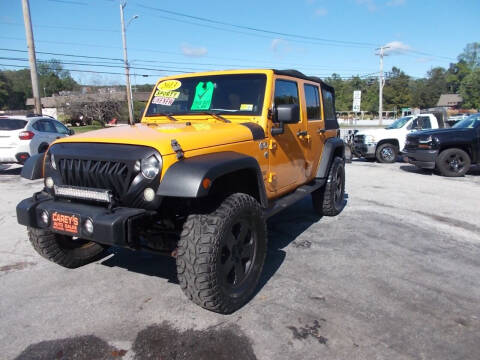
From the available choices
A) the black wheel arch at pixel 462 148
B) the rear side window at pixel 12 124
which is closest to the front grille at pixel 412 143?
the black wheel arch at pixel 462 148

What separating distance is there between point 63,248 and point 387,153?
11.5 meters

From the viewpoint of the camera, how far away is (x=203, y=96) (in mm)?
4059

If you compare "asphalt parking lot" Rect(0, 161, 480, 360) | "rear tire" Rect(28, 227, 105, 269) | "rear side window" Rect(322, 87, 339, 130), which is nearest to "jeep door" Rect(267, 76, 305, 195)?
"asphalt parking lot" Rect(0, 161, 480, 360)

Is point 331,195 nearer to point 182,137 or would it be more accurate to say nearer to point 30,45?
point 182,137

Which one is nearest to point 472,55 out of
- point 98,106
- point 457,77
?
point 457,77

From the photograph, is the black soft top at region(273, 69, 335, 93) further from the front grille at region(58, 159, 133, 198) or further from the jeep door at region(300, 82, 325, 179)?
the front grille at region(58, 159, 133, 198)

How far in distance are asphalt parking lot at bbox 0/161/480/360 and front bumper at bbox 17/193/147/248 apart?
2.37 feet

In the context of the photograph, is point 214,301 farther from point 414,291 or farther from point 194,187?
point 414,291

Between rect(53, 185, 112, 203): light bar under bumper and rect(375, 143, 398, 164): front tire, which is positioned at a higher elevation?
rect(53, 185, 112, 203): light bar under bumper

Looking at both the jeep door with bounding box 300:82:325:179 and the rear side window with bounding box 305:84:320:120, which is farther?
the rear side window with bounding box 305:84:320:120

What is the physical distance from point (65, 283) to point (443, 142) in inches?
377

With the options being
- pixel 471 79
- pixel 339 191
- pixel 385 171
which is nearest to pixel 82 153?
pixel 339 191

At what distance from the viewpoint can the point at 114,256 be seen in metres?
4.15

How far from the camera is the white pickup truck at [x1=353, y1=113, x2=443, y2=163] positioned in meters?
12.6
